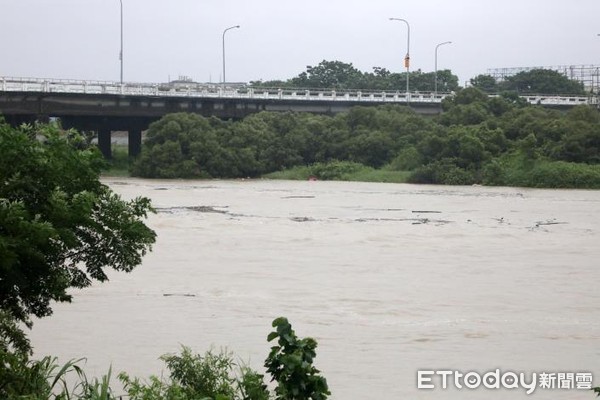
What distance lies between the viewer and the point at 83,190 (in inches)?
448

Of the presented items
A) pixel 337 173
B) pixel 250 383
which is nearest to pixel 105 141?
pixel 337 173

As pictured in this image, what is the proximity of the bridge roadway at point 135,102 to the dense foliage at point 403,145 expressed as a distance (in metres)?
4.41

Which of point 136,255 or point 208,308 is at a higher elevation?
point 136,255

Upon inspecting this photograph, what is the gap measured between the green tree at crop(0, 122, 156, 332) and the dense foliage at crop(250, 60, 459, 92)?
89363mm

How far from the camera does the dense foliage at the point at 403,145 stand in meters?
51.8

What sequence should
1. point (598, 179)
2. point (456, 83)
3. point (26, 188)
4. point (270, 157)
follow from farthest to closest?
point (456, 83) → point (270, 157) → point (598, 179) → point (26, 188)

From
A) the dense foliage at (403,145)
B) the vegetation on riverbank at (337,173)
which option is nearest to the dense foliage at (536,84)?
the dense foliage at (403,145)

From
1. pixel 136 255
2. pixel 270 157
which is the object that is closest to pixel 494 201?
pixel 270 157

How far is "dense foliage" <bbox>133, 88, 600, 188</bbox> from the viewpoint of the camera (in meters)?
51.8

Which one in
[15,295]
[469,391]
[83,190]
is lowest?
[469,391]

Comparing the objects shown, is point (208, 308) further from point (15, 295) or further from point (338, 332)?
point (15, 295)

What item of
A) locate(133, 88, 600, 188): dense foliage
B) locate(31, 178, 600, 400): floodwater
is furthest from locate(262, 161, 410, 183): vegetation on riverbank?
locate(31, 178, 600, 400): floodwater

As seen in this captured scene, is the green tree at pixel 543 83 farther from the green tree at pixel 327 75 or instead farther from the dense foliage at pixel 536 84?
the green tree at pixel 327 75

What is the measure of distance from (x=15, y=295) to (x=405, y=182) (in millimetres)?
44122
